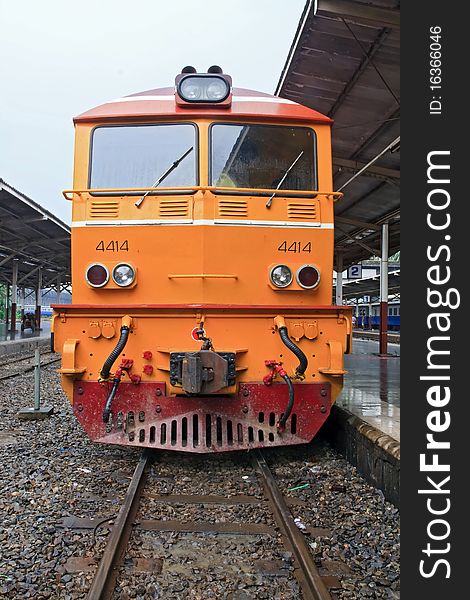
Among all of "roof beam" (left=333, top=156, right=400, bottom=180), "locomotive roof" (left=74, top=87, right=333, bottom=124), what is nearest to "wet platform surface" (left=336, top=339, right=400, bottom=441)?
"locomotive roof" (left=74, top=87, right=333, bottom=124)

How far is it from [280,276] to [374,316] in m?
34.8

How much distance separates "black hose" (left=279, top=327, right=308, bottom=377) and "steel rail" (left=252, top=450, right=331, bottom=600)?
0.93m

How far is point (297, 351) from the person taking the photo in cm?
426

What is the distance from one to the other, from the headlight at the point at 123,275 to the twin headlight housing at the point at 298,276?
125cm

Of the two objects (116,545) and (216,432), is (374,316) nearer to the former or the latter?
(216,432)

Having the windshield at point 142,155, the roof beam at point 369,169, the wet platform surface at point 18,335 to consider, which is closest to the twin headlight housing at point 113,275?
the windshield at point 142,155

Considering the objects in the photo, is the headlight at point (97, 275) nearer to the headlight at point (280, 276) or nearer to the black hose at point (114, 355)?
the black hose at point (114, 355)

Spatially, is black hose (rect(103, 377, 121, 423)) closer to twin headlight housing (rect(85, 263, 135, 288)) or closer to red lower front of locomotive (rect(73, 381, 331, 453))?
red lower front of locomotive (rect(73, 381, 331, 453))

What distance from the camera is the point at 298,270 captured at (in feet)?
15.4

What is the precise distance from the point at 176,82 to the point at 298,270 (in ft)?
6.95

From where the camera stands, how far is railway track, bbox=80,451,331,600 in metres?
2.67

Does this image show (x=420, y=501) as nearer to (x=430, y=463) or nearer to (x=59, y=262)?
(x=430, y=463)

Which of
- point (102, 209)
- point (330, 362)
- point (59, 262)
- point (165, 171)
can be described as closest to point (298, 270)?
point (330, 362)

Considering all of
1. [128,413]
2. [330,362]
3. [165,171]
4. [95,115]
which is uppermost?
[95,115]
